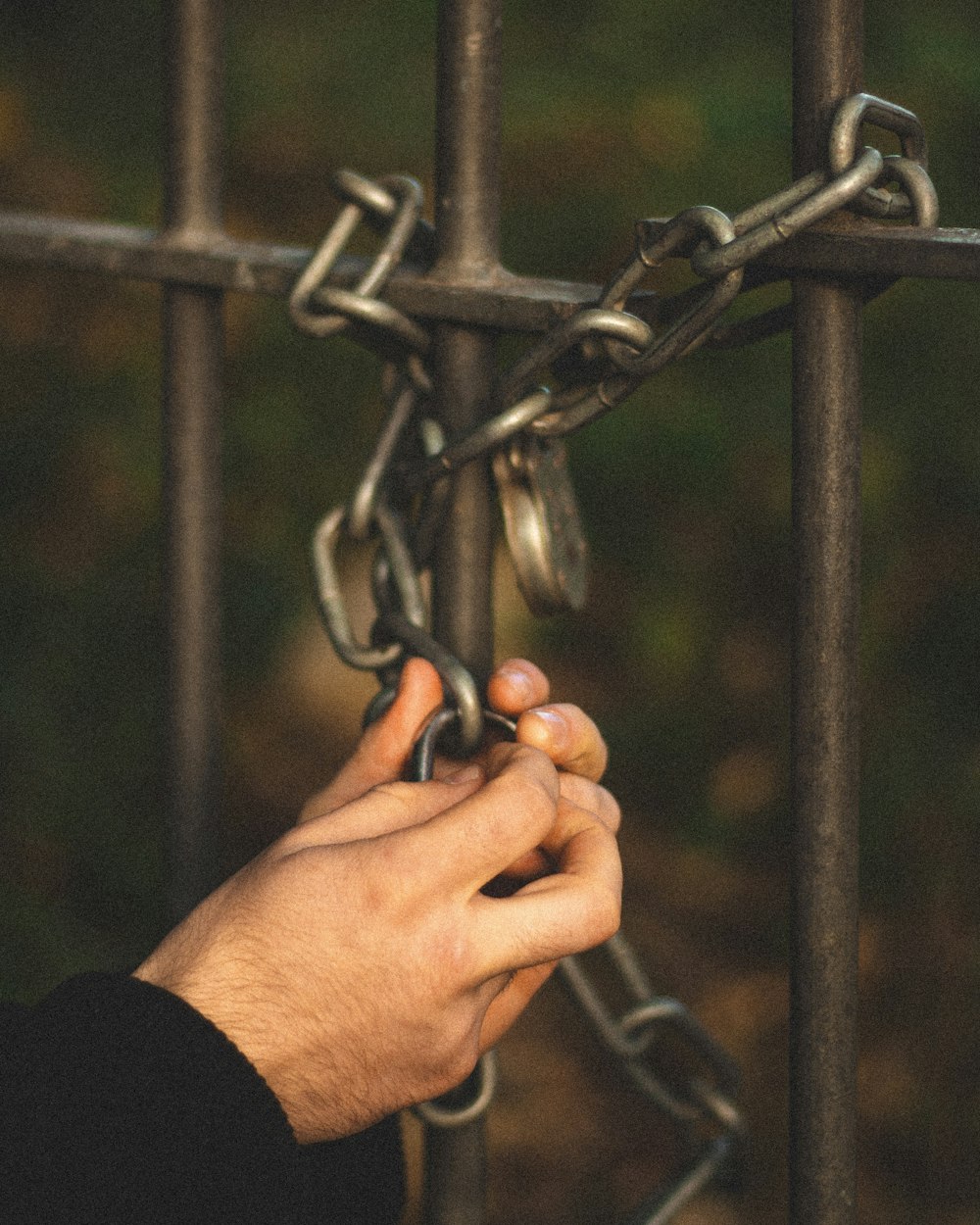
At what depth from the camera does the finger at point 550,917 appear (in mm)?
670

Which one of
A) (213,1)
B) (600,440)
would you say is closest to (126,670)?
(600,440)

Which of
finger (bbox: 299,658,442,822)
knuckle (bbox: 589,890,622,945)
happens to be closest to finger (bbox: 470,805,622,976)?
knuckle (bbox: 589,890,622,945)

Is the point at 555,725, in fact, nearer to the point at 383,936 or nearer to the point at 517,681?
the point at 517,681

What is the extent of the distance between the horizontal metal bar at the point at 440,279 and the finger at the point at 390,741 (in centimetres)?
19

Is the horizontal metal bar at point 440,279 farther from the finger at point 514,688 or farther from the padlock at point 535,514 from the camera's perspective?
the finger at point 514,688

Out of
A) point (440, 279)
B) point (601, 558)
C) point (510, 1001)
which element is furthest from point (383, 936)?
point (601, 558)

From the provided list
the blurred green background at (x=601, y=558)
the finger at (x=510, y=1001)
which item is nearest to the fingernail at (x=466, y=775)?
the finger at (x=510, y=1001)

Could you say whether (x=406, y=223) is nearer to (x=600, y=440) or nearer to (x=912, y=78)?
(x=600, y=440)

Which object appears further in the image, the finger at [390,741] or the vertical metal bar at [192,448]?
the vertical metal bar at [192,448]

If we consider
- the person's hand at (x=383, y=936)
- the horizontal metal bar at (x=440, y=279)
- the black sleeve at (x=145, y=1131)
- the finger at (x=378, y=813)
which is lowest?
the black sleeve at (x=145, y=1131)

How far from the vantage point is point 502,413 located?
69cm

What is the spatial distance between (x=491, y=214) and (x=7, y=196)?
2078 mm

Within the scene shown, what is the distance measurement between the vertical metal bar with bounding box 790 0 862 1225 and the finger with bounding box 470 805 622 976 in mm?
92

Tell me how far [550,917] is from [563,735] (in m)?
0.11
